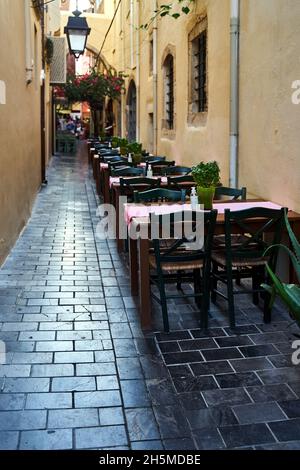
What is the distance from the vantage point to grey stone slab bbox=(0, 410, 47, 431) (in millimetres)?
2760

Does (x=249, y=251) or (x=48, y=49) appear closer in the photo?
(x=249, y=251)

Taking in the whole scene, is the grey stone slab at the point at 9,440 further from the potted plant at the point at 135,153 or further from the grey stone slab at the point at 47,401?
the potted plant at the point at 135,153

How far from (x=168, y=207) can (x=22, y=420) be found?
2.53 meters

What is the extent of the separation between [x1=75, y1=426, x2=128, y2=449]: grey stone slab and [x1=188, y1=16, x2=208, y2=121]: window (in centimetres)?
586


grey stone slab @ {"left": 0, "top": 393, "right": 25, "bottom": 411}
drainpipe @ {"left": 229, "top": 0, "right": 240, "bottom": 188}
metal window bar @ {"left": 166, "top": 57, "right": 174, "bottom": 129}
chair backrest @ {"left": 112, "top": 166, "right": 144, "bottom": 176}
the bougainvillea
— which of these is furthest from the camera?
the bougainvillea

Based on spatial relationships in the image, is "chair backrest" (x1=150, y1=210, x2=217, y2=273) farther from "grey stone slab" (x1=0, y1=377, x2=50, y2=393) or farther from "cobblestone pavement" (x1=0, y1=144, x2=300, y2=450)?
"grey stone slab" (x1=0, y1=377, x2=50, y2=393)

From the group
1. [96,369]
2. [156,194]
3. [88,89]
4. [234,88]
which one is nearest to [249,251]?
[156,194]

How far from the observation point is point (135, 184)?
6359 mm

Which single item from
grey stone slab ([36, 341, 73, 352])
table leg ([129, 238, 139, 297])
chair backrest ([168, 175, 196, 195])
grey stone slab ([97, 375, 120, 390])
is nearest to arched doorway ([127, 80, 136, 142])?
chair backrest ([168, 175, 196, 195])

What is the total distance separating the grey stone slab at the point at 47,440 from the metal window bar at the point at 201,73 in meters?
6.17

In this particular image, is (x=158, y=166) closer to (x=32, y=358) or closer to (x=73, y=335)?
(x=73, y=335)

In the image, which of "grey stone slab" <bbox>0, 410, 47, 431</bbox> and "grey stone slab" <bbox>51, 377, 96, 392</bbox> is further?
"grey stone slab" <bbox>51, 377, 96, 392</bbox>
